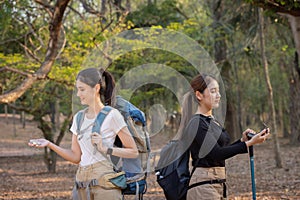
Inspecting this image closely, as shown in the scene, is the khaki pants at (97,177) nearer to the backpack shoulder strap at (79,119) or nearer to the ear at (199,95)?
the backpack shoulder strap at (79,119)

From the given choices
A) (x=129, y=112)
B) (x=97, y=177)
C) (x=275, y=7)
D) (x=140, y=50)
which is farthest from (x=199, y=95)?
(x=140, y=50)

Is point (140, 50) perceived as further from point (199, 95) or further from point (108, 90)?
point (108, 90)

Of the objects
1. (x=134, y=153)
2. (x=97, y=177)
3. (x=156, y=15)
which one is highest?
(x=156, y=15)

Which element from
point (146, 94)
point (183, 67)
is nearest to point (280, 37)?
point (183, 67)

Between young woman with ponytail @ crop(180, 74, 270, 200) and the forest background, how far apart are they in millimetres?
3596

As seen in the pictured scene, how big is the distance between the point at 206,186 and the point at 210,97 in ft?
2.07

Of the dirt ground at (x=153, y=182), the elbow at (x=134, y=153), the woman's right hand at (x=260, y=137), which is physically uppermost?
the woman's right hand at (x=260, y=137)

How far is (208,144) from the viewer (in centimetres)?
A: 386

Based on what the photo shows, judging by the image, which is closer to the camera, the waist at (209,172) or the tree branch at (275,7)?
the waist at (209,172)

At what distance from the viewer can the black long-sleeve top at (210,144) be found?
3840mm

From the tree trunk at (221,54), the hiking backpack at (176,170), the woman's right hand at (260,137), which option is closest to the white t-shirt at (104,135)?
the hiking backpack at (176,170)

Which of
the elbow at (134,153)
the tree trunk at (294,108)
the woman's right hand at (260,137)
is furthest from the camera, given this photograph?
the tree trunk at (294,108)

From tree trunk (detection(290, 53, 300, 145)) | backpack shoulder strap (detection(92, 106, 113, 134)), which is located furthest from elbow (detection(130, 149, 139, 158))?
tree trunk (detection(290, 53, 300, 145))

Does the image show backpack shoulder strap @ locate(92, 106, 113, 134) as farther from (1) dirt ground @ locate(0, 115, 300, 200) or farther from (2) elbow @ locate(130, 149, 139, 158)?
(1) dirt ground @ locate(0, 115, 300, 200)
